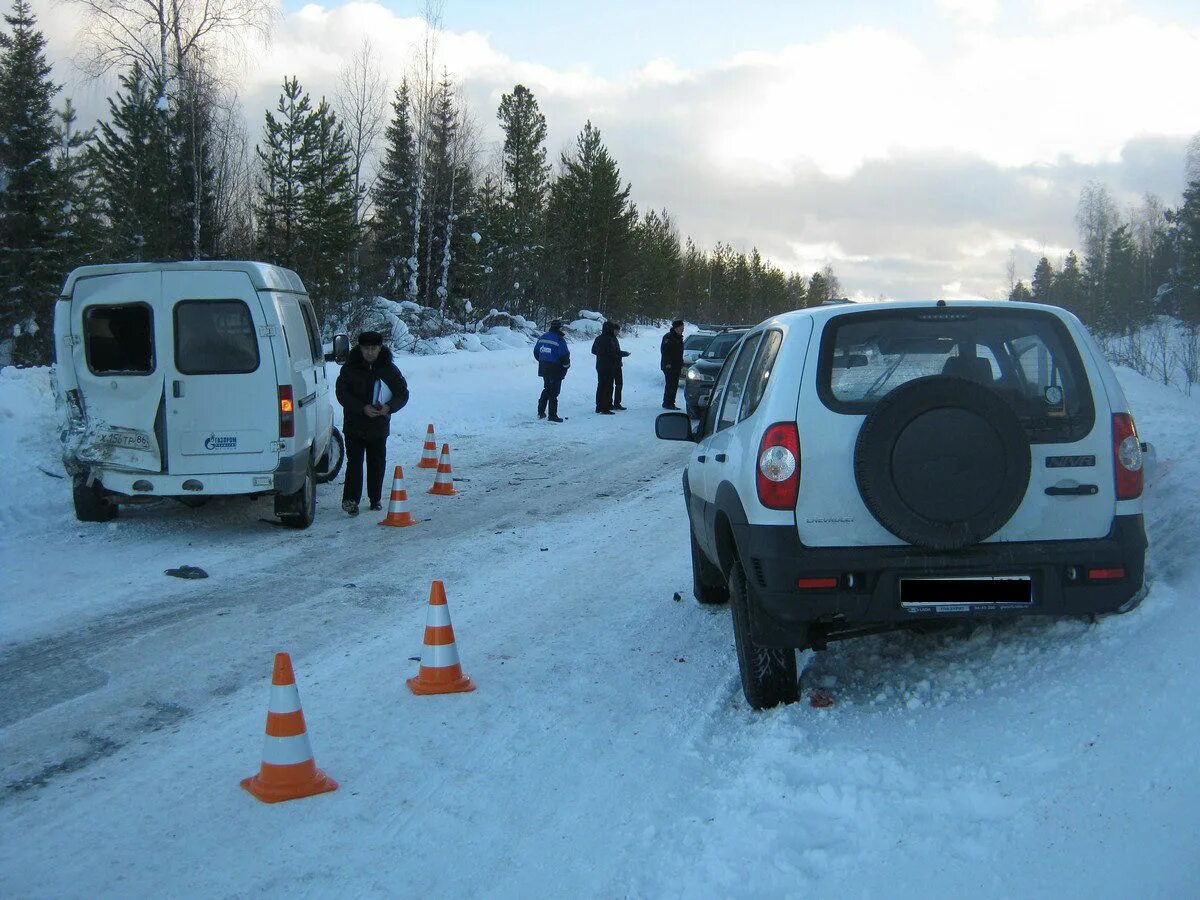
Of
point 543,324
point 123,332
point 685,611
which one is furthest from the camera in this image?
point 543,324

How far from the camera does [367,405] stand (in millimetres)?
10008

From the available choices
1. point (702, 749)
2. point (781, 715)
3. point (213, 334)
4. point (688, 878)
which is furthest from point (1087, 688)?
point (213, 334)

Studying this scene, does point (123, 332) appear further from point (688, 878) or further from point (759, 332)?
point (688, 878)

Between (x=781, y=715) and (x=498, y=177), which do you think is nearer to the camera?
(x=781, y=715)

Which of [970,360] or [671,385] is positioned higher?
[970,360]

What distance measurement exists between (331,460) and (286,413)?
3.16m

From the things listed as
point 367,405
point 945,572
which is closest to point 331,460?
point 367,405

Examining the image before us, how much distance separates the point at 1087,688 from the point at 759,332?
98.5 inches

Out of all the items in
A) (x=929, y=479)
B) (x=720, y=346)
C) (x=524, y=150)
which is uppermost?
(x=524, y=150)

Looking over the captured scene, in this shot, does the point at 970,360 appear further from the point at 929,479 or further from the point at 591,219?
the point at 591,219

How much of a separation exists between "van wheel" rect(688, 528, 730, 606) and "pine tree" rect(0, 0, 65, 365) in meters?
33.1

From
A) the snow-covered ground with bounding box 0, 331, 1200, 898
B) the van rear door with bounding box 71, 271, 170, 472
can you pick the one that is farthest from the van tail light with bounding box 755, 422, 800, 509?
the van rear door with bounding box 71, 271, 170, 472

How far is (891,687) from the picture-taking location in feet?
15.0

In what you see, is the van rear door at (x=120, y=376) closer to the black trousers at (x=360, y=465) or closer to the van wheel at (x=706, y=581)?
the black trousers at (x=360, y=465)
